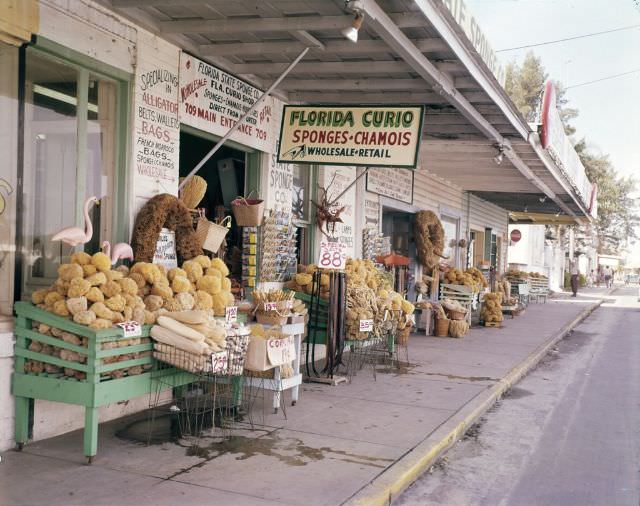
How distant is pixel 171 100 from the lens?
7.50 meters

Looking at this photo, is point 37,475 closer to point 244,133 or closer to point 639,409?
point 244,133

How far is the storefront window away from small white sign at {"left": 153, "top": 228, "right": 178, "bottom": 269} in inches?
24.2

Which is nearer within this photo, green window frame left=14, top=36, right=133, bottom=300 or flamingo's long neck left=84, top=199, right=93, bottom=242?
green window frame left=14, top=36, right=133, bottom=300

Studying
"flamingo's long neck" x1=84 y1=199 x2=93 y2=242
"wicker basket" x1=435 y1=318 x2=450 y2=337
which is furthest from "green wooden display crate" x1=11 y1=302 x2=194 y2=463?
"wicker basket" x1=435 y1=318 x2=450 y2=337

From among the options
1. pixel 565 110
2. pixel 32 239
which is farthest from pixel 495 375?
pixel 565 110

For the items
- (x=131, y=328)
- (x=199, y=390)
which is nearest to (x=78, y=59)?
(x=131, y=328)

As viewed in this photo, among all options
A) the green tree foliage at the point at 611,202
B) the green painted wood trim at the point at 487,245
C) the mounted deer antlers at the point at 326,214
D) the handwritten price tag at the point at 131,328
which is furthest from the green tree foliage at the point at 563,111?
the handwritten price tag at the point at 131,328

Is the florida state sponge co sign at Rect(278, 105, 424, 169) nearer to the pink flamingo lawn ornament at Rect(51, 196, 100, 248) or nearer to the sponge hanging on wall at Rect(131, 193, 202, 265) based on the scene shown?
the sponge hanging on wall at Rect(131, 193, 202, 265)

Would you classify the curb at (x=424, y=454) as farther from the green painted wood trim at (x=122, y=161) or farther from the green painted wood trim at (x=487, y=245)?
the green painted wood trim at (x=487, y=245)

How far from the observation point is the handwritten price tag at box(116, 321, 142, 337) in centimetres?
533

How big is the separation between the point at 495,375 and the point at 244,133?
5048mm

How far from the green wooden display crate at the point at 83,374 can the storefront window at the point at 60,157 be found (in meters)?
0.68

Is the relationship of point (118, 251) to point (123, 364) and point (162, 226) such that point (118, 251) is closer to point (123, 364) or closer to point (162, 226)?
point (162, 226)

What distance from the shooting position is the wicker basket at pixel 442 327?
14.8 meters
